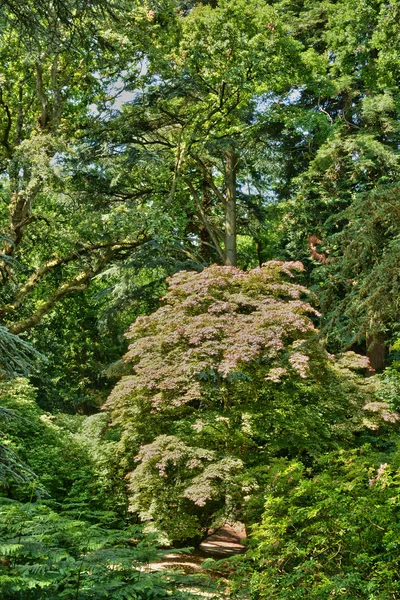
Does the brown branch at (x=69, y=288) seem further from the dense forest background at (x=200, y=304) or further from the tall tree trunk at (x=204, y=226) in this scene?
the tall tree trunk at (x=204, y=226)

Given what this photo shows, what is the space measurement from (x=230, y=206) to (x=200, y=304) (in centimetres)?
651

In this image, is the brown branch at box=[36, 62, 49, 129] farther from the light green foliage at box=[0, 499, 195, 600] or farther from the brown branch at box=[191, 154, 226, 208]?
the light green foliage at box=[0, 499, 195, 600]

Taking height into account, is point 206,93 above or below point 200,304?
above

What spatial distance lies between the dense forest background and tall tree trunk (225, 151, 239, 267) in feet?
0.19

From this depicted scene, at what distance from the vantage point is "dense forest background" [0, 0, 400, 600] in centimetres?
384

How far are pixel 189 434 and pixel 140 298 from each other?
21.3 feet

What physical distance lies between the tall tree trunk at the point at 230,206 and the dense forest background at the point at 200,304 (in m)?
0.06

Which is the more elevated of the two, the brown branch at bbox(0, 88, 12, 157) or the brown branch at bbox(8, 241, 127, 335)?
the brown branch at bbox(0, 88, 12, 157)

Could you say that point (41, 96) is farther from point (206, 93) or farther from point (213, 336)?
point (213, 336)

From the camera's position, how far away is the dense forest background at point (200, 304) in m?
3.84

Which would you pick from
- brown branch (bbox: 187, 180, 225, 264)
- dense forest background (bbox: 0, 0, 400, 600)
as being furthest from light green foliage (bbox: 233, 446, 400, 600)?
brown branch (bbox: 187, 180, 225, 264)

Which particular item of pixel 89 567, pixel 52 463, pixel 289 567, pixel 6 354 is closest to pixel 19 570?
pixel 89 567

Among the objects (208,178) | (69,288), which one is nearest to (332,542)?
(69,288)

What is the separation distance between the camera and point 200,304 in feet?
26.9
